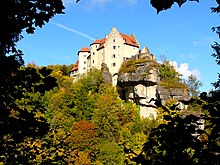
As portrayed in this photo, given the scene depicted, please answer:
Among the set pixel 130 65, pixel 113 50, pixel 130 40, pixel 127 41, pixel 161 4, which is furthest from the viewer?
pixel 130 40

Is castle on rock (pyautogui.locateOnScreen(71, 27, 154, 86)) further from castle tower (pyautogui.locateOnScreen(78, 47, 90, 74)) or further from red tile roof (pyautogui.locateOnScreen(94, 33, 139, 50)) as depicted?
castle tower (pyautogui.locateOnScreen(78, 47, 90, 74))

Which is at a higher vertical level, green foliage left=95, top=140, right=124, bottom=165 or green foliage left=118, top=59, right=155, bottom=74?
green foliage left=118, top=59, right=155, bottom=74

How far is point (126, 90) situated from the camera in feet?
162

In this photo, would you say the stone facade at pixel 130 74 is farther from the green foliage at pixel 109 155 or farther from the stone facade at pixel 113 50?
the green foliage at pixel 109 155

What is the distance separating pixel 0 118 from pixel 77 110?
40226 mm

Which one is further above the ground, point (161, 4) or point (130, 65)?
point (130, 65)

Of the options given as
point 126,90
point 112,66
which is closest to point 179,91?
point 126,90

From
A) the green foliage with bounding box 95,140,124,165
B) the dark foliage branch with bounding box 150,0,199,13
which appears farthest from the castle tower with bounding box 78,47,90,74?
the dark foliage branch with bounding box 150,0,199,13

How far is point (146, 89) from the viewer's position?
47.0m

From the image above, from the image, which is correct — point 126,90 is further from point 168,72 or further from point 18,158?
point 18,158

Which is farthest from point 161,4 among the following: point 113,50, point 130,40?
point 130,40

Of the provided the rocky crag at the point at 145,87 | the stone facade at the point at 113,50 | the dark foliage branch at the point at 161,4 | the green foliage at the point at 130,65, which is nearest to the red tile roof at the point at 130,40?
the stone facade at the point at 113,50

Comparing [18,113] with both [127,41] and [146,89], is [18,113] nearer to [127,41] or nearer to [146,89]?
[146,89]

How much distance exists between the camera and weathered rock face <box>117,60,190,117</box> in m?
→ 45.4
